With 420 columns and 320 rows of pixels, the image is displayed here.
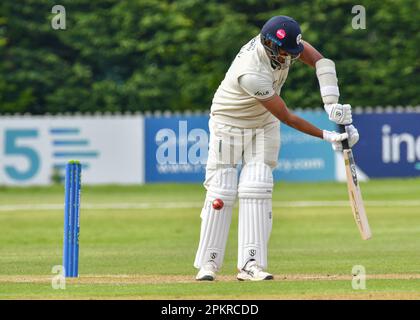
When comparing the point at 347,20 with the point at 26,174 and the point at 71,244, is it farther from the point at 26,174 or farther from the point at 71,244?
the point at 71,244

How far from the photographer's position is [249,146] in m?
9.77

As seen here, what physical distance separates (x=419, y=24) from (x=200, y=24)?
20.6ft

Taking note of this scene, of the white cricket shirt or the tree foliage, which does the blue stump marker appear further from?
the tree foliage

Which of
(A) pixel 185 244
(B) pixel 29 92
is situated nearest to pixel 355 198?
(A) pixel 185 244

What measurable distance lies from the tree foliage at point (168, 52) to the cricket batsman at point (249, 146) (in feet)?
78.4

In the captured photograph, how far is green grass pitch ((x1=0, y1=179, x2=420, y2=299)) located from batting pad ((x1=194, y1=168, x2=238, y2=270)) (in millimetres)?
232

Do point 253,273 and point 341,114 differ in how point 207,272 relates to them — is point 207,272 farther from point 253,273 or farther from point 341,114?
point 341,114

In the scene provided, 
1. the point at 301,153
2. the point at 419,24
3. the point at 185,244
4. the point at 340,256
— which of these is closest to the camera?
the point at 340,256

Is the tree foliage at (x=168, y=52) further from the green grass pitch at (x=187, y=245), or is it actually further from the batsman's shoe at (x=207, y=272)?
the batsman's shoe at (x=207, y=272)

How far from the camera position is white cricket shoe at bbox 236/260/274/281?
9.59m

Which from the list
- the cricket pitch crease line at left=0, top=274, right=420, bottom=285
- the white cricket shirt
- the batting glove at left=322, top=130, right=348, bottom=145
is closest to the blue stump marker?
the cricket pitch crease line at left=0, top=274, right=420, bottom=285

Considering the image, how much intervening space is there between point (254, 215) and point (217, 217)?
0.29m

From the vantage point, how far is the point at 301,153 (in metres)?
27.5
